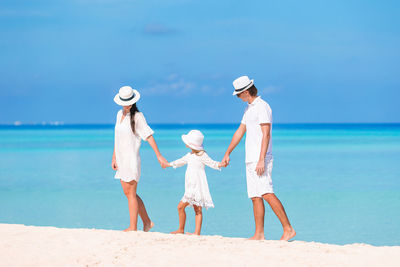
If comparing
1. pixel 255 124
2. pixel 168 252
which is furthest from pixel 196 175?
pixel 168 252

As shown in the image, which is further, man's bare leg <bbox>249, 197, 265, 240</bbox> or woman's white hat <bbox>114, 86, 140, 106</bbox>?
woman's white hat <bbox>114, 86, 140, 106</bbox>

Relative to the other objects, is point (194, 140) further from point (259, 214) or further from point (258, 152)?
point (259, 214)

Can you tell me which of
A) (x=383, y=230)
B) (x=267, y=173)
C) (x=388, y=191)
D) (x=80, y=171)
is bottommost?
(x=267, y=173)

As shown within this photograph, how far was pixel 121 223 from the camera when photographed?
896 cm

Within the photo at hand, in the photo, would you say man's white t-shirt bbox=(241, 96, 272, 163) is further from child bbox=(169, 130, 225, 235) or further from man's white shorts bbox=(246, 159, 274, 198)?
child bbox=(169, 130, 225, 235)

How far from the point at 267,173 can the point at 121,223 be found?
3.93 metres

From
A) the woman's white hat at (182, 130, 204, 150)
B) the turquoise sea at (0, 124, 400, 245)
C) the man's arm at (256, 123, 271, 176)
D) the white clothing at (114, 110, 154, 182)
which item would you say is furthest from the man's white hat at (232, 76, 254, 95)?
the turquoise sea at (0, 124, 400, 245)

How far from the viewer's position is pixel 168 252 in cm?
493

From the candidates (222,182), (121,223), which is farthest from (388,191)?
(121,223)

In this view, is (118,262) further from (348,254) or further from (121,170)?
(348,254)

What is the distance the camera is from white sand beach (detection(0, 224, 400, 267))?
4.74 meters

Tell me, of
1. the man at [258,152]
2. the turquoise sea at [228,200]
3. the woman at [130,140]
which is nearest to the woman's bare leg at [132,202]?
the woman at [130,140]

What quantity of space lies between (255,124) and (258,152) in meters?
0.28

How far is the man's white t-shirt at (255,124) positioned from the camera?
5.62 metres
